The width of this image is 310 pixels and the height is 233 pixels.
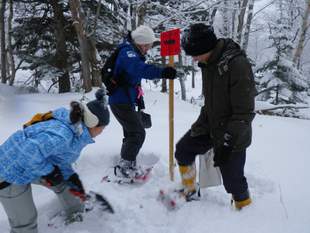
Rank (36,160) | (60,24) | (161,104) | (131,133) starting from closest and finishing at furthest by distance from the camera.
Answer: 1. (36,160)
2. (131,133)
3. (161,104)
4. (60,24)

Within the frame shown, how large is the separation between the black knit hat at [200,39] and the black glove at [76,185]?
4.86ft

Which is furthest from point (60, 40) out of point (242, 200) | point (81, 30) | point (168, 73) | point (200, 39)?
point (242, 200)

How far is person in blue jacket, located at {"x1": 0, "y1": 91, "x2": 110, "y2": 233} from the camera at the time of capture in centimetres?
242

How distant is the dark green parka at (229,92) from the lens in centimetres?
252

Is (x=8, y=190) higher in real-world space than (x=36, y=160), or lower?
lower

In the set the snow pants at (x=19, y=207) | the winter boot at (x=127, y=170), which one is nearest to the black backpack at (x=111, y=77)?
the winter boot at (x=127, y=170)

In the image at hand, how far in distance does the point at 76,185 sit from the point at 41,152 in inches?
22.1

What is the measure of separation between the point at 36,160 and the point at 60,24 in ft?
27.5

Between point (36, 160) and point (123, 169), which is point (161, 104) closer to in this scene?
point (123, 169)

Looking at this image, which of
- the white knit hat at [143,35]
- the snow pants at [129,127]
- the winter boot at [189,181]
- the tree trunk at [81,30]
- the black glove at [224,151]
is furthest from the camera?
the tree trunk at [81,30]

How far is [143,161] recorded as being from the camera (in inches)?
186

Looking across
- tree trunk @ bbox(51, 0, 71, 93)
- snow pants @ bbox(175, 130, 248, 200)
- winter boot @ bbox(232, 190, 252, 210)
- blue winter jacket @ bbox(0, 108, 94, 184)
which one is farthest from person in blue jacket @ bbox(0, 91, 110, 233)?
tree trunk @ bbox(51, 0, 71, 93)

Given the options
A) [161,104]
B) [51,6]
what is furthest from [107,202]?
[51,6]

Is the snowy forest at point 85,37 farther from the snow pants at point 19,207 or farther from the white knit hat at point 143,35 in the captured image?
the snow pants at point 19,207
